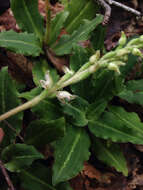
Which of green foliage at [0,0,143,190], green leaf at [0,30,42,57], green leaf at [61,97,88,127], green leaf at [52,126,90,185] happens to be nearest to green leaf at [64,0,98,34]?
green foliage at [0,0,143,190]

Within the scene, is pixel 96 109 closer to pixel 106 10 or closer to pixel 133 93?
pixel 133 93

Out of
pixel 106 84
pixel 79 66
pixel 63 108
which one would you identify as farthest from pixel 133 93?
pixel 63 108

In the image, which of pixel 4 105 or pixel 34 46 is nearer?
pixel 4 105

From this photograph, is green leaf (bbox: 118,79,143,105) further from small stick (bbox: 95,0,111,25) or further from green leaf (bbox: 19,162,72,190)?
green leaf (bbox: 19,162,72,190)

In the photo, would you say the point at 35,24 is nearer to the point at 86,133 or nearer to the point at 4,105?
the point at 4,105

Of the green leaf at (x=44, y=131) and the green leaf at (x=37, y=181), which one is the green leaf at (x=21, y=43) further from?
the green leaf at (x=37, y=181)

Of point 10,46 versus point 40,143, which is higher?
point 10,46

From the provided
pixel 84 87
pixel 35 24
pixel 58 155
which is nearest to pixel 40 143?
pixel 58 155
